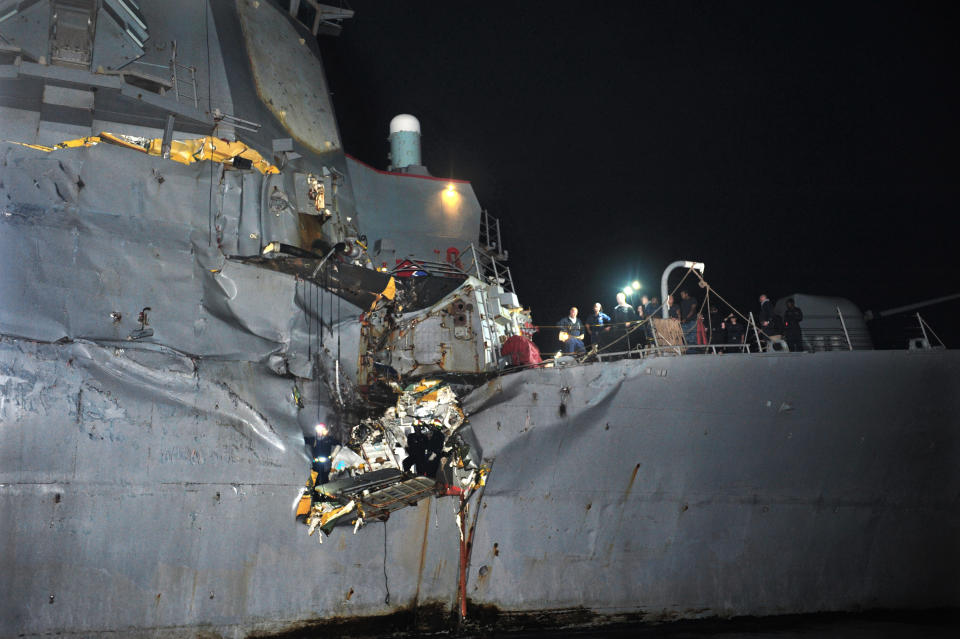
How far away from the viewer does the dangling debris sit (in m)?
7.76

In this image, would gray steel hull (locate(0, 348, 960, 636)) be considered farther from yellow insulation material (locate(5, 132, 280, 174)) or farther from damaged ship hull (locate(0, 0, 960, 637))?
yellow insulation material (locate(5, 132, 280, 174))

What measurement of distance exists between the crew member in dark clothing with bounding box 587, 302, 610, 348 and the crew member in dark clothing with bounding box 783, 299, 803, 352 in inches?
92.0

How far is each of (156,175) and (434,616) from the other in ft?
20.4

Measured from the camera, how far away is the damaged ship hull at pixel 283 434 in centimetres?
721

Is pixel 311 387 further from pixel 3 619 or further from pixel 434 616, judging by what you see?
pixel 3 619

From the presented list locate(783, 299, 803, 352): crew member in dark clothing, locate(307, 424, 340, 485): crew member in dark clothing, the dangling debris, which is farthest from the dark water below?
locate(783, 299, 803, 352): crew member in dark clothing

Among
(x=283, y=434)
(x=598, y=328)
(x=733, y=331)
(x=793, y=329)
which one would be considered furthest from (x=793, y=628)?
(x=283, y=434)

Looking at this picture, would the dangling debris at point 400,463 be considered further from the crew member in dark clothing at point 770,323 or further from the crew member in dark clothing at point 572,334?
the crew member in dark clothing at point 770,323

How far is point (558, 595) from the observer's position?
8.11m

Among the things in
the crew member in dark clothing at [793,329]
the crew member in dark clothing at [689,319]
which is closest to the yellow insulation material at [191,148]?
the crew member in dark clothing at [689,319]

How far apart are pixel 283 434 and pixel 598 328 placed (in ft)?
15.7

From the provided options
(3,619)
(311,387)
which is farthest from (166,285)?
(3,619)

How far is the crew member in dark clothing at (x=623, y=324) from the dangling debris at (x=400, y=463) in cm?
261

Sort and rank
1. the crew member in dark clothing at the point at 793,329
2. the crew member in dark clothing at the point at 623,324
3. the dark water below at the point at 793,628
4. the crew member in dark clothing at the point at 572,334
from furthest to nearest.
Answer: the crew member in dark clothing at the point at 572,334 → the crew member in dark clothing at the point at 623,324 → the crew member in dark clothing at the point at 793,329 → the dark water below at the point at 793,628
